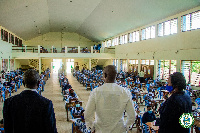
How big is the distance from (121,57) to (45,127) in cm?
2322

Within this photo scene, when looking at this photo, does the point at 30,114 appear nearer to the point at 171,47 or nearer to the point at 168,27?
the point at 171,47

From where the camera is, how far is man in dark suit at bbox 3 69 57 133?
1783 mm

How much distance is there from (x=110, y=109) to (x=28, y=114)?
2.83ft

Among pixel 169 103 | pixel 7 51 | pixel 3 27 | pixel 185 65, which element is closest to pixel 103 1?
pixel 185 65

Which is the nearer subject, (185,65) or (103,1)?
(185,65)

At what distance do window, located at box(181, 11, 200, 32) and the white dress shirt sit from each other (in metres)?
11.8

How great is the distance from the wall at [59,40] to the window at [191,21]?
24208mm

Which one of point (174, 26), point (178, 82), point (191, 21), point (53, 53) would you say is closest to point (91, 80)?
point (174, 26)

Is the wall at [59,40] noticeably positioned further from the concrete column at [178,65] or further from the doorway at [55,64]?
the concrete column at [178,65]

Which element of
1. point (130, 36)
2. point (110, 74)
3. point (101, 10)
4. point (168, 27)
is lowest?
point (110, 74)

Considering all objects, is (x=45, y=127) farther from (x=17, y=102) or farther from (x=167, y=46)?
(x=167, y=46)

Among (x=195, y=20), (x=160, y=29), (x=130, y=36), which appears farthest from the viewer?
(x=130, y=36)

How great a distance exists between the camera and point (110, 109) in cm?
210

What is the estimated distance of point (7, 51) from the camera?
19891 millimetres
